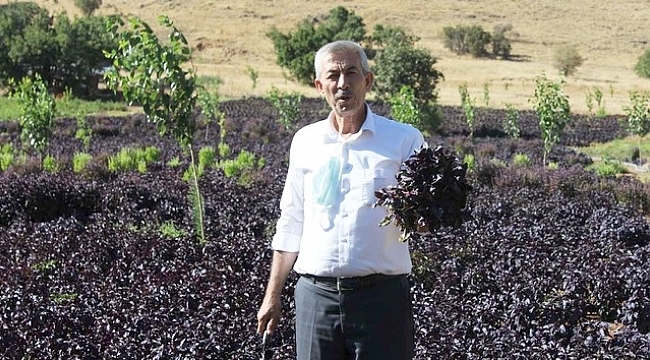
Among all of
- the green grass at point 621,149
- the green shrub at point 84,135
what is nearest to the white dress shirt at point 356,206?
the green shrub at point 84,135

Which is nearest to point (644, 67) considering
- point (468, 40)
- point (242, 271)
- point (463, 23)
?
point (468, 40)

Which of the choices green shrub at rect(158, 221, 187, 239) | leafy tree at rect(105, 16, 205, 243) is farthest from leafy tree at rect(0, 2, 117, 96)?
green shrub at rect(158, 221, 187, 239)

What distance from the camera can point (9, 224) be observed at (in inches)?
419

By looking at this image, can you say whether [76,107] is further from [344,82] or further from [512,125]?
[344,82]

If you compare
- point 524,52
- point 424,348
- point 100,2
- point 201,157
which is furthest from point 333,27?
point 424,348

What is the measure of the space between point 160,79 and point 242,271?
10.0 ft

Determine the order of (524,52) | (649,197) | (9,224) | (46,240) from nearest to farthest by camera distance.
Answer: (46,240), (9,224), (649,197), (524,52)

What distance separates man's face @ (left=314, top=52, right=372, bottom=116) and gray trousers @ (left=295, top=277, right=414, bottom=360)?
2.10 feet

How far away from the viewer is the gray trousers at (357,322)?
3367 millimetres

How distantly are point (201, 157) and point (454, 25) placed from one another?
6261cm

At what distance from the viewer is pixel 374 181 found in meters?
3.38

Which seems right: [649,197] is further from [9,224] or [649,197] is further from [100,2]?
[100,2]

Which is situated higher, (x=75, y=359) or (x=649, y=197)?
(x=75, y=359)

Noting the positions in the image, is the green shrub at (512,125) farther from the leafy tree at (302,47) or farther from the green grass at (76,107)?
the leafy tree at (302,47)
